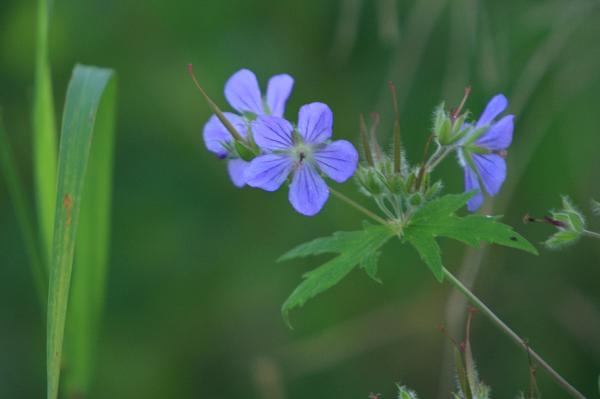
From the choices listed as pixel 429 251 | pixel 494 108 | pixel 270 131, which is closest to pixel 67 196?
pixel 270 131

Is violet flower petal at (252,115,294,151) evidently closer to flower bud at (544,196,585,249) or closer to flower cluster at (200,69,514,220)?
flower cluster at (200,69,514,220)

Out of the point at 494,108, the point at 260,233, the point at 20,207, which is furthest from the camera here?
the point at 260,233

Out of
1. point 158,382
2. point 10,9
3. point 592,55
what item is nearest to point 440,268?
point 592,55

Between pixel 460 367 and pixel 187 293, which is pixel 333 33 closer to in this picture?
pixel 187 293

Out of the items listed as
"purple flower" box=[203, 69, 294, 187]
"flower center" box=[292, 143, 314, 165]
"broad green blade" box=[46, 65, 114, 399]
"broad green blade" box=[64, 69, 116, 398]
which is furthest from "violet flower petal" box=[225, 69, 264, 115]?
"broad green blade" box=[64, 69, 116, 398]

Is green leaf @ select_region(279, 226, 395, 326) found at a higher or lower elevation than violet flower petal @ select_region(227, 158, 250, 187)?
lower

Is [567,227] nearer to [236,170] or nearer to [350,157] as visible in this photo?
[350,157]

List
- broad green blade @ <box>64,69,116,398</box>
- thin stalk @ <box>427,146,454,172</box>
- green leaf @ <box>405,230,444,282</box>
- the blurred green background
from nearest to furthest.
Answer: green leaf @ <box>405,230,444,282</box>
thin stalk @ <box>427,146,454,172</box>
broad green blade @ <box>64,69,116,398</box>
the blurred green background

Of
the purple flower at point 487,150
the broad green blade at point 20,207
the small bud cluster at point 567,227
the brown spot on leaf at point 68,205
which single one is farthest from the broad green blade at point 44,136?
the small bud cluster at point 567,227
